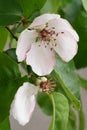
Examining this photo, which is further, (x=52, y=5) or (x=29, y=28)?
(x=52, y=5)

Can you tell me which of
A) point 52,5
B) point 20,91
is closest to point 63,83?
point 20,91

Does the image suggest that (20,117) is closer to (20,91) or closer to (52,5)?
(20,91)

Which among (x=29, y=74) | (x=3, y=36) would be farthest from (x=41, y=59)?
(x=3, y=36)

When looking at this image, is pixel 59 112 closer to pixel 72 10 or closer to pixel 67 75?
pixel 67 75

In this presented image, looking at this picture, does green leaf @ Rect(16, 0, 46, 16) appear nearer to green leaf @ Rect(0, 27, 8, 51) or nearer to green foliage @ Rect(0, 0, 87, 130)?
green foliage @ Rect(0, 0, 87, 130)

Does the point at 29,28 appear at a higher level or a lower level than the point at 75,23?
higher
